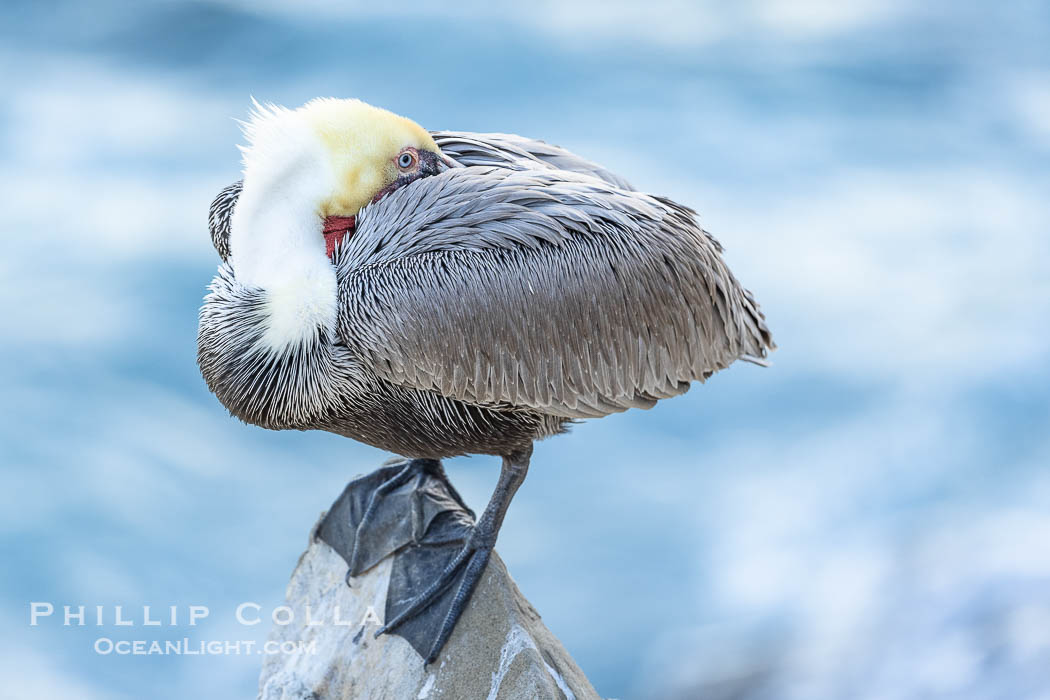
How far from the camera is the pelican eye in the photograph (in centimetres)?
333

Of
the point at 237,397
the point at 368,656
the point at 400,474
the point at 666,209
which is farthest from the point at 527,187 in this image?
the point at 368,656

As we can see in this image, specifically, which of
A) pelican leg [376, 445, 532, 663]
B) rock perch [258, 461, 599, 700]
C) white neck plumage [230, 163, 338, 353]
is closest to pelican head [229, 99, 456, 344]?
white neck plumage [230, 163, 338, 353]

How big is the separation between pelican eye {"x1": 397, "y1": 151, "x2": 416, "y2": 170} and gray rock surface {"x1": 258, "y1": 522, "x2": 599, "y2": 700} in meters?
1.17

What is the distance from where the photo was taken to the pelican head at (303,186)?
10.6 ft

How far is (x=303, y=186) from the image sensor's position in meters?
3.26

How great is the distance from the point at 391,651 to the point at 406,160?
1442mm

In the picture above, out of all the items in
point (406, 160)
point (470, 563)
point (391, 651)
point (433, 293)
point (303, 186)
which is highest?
point (406, 160)

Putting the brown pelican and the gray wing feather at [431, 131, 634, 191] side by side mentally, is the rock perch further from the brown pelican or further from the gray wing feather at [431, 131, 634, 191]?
the gray wing feather at [431, 131, 634, 191]

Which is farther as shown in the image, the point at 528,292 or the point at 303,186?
the point at 303,186

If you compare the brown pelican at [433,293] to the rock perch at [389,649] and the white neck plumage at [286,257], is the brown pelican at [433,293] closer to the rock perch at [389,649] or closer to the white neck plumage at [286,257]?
the white neck plumage at [286,257]

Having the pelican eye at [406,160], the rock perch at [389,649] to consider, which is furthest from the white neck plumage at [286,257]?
the rock perch at [389,649]

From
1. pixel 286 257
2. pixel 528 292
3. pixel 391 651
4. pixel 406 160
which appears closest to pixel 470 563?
pixel 391 651

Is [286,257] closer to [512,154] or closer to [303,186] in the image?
[303,186]

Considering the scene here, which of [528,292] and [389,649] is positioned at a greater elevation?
[528,292]
